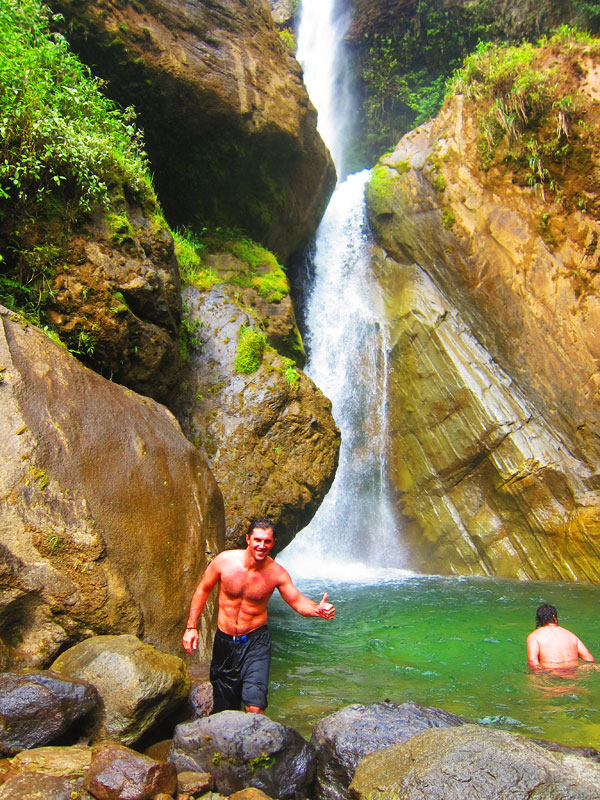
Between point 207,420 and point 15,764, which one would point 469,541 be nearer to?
point 207,420

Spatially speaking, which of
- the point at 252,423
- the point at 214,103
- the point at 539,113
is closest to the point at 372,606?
the point at 252,423

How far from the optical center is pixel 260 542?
4297 millimetres

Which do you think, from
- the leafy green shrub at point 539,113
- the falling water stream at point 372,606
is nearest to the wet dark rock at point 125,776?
the falling water stream at point 372,606

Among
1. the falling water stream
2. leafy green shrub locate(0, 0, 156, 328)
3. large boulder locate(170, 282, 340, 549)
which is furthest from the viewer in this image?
large boulder locate(170, 282, 340, 549)

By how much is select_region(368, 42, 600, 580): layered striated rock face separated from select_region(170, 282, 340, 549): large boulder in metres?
5.04

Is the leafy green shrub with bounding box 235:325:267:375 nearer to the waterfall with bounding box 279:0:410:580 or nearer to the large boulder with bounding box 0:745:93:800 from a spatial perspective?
the waterfall with bounding box 279:0:410:580

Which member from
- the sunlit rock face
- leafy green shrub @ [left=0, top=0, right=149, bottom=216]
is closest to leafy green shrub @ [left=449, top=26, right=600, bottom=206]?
the sunlit rock face

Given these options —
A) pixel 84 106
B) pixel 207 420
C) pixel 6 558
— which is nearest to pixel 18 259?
pixel 84 106

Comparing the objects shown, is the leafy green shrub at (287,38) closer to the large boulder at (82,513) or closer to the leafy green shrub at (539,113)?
the leafy green shrub at (539,113)

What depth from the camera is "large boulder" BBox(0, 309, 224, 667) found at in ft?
13.5

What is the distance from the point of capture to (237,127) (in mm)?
11227

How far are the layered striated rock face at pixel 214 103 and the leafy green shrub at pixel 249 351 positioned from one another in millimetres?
4415

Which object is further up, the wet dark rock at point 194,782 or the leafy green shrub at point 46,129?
the leafy green shrub at point 46,129

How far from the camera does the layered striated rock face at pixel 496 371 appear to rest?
11.5m
